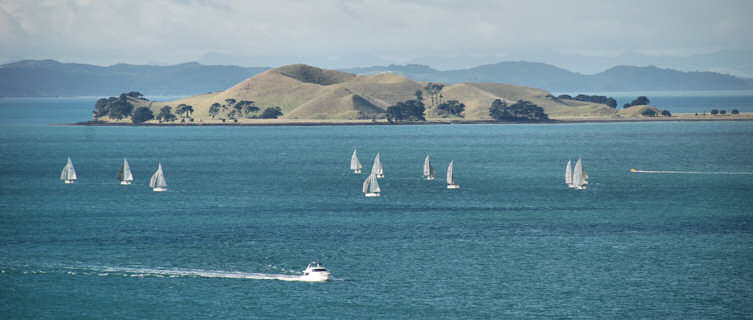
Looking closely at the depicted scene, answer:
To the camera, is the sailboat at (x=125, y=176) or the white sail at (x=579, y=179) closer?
the white sail at (x=579, y=179)

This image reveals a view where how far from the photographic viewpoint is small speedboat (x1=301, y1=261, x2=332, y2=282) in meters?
87.2

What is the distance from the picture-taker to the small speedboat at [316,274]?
8719 centimetres

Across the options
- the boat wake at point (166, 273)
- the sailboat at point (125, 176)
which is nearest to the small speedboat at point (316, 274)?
the boat wake at point (166, 273)

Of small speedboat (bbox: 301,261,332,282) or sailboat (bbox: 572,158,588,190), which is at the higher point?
sailboat (bbox: 572,158,588,190)

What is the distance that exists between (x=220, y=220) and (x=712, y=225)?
212ft

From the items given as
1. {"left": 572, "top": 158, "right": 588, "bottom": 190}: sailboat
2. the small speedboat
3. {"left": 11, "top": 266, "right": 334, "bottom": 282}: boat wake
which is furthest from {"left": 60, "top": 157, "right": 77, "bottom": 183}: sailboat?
the small speedboat

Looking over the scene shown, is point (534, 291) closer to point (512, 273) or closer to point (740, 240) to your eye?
point (512, 273)

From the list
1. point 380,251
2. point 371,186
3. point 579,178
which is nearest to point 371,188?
point 371,186

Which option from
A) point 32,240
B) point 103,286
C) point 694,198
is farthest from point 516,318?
point 694,198

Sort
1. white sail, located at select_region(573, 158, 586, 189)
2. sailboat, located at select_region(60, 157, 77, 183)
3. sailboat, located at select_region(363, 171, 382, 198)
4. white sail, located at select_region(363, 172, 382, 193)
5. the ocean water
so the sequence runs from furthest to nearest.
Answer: sailboat, located at select_region(60, 157, 77, 183)
white sail, located at select_region(573, 158, 586, 189)
white sail, located at select_region(363, 172, 382, 193)
sailboat, located at select_region(363, 171, 382, 198)
the ocean water

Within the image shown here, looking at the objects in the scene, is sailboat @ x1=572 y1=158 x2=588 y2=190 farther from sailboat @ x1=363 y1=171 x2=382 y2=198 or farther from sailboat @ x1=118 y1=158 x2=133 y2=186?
sailboat @ x1=118 y1=158 x2=133 y2=186

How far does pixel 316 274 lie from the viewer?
87188 mm

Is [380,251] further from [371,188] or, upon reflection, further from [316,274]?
[371,188]

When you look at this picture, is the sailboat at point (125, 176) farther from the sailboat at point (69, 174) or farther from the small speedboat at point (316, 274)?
the small speedboat at point (316, 274)
